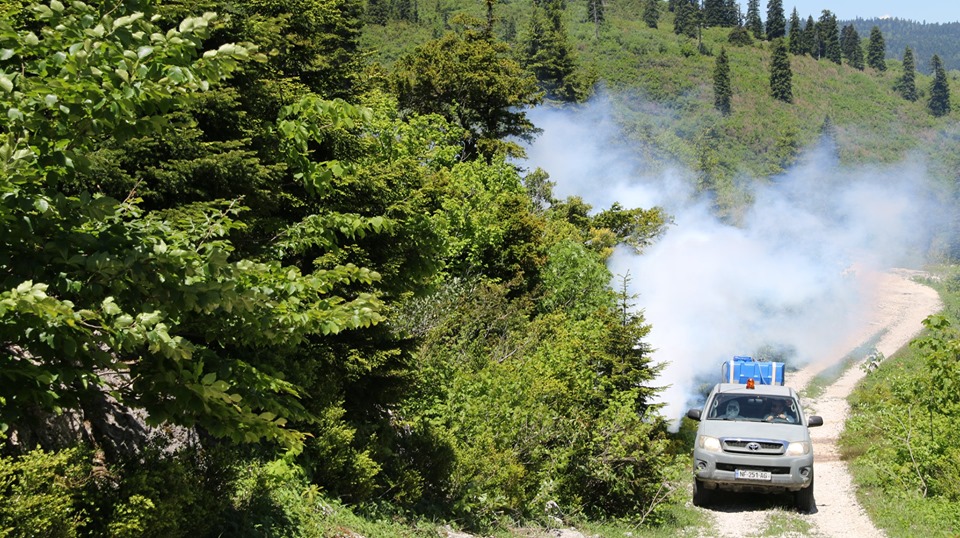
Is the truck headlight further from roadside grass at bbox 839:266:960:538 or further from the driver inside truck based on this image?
roadside grass at bbox 839:266:960:538

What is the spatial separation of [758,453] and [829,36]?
468 feet

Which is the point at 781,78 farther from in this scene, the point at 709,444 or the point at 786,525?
the point at 786,525

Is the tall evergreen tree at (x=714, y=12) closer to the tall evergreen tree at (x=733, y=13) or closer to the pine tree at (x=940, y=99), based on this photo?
the tall evergreen tree at (x=733, y=13)

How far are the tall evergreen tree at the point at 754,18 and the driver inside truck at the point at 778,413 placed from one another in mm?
141639

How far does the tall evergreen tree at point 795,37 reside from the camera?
137 m

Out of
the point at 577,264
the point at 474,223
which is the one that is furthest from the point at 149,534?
the point at 577,264

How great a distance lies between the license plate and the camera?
14.6m

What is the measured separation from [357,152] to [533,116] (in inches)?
2027

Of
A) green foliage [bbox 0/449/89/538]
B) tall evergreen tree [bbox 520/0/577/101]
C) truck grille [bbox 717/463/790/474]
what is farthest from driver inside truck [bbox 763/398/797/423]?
tall evergreen tree [bbox 520/0/577/101]

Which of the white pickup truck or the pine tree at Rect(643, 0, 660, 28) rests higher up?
the pine tree at Rect(643, 0, 660, 28)

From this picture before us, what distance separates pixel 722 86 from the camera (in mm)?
110625

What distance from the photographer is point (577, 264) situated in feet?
98.6

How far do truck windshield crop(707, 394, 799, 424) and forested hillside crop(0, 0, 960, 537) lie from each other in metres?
1.13

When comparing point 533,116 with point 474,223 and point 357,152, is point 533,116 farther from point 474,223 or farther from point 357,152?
point 357,152
